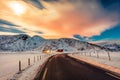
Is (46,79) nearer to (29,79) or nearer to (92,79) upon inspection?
(29,79)

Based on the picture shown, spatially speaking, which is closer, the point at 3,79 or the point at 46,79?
the point at 46,79

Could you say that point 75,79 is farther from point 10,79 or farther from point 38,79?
point 10,79

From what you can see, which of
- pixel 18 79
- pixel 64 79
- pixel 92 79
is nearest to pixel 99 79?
pixel 92 79

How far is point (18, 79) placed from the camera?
11070mm

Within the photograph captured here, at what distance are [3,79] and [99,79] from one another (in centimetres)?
683

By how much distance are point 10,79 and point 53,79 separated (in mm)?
3338

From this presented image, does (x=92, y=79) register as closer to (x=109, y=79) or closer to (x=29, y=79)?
(x=109, y=79)

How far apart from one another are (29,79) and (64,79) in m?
2.46

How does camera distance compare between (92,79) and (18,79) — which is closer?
(92,79)

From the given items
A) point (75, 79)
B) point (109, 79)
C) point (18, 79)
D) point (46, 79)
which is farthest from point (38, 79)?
point (109, 79)

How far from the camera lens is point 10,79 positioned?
11.3 meters

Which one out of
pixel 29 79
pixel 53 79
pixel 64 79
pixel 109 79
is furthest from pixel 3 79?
pixel 109 79

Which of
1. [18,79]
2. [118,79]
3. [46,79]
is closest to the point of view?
[118,79]

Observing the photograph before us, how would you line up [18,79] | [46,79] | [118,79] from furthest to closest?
[18,79]
[46,79]
[118,79]
